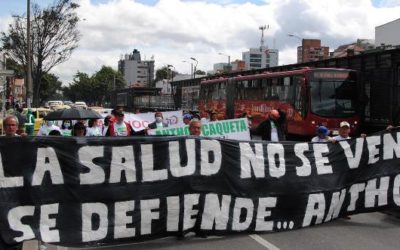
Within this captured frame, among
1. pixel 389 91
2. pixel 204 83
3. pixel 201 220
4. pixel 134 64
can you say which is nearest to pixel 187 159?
pixel 201 220

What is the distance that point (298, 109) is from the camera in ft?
72.6

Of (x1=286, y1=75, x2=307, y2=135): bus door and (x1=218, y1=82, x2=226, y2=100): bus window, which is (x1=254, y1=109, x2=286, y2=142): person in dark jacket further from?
(x1=218, y1=82, x2=226, y2=100): bus window

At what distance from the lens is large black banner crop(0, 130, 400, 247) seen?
22.0 ft

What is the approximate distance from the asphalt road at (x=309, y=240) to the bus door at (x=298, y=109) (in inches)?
540

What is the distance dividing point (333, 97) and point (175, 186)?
15.7m

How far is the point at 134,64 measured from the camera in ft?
612

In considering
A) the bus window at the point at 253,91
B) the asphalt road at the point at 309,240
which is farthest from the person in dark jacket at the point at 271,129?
the bus window at the point at 253,91

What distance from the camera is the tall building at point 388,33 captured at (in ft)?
158

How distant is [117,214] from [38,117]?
21273mm

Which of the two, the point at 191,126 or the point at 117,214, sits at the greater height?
the point at 191,126

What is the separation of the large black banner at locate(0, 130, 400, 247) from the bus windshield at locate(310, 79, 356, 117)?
13.1 meters

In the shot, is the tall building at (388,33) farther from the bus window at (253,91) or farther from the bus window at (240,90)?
the bus window at (253,91)

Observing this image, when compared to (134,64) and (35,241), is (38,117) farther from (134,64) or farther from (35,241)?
(134,64)

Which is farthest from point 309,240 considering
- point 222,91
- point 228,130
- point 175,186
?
point 222,91
